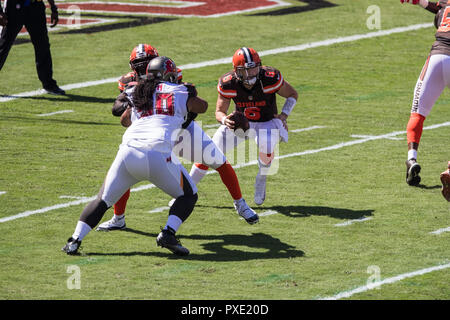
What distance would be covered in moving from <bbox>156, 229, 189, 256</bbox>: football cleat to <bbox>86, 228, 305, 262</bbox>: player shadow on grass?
7 centimetres

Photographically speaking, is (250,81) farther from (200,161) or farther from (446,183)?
(446,183)

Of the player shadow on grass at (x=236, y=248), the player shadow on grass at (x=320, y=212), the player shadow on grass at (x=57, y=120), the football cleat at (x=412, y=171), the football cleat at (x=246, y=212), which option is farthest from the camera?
the player shadow on grass at (x=57, y=120)

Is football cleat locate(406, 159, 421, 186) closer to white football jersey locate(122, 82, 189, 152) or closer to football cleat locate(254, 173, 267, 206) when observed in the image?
football cleat locate(254, 173, 267, 206)

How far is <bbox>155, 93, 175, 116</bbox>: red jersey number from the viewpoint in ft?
27.3

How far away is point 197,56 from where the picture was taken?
17.2m

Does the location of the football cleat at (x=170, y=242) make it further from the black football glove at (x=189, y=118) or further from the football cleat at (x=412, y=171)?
the football cleat at (x=412, y=171)

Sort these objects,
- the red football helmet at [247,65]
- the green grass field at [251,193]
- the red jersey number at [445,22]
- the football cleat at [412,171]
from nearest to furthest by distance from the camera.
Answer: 1. the green grass field at [251,193]
2. the red football helmet at [247,65]
3. the football cleat at [412,171]
4. the red jersey number at [445,22]

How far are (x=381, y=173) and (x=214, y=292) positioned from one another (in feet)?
13.8

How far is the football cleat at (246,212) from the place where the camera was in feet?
29.9

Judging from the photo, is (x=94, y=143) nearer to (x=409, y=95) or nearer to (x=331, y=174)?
(x=331, y=174)

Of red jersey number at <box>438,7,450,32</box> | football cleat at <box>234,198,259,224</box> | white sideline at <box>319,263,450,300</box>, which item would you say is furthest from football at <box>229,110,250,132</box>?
red jersey number at <box>438,7,450,32</box>

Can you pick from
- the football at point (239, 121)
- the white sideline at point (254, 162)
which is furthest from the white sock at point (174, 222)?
the white sideline at point (254, 162)

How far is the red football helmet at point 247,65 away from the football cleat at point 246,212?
136 centimetres
